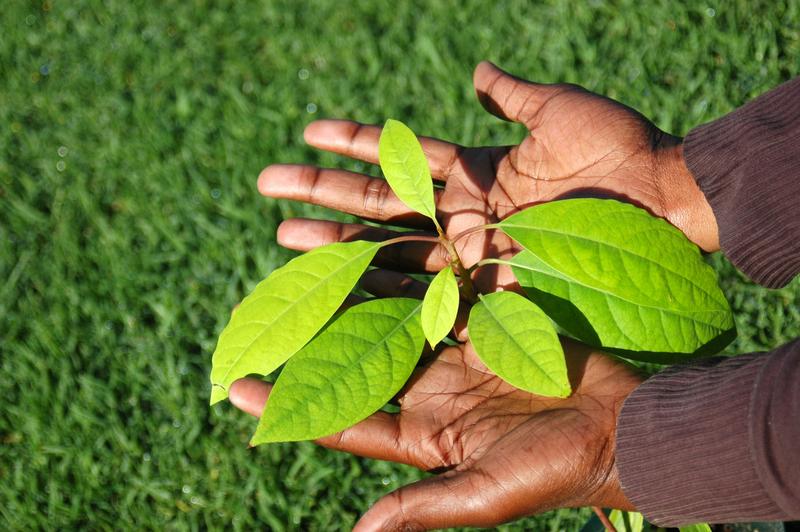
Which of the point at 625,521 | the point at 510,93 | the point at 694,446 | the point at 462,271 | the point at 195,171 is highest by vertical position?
the point at 195,171

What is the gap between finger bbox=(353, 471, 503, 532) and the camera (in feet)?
4.53

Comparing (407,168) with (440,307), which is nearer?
(440,307)

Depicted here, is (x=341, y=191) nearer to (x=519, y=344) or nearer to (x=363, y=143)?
(x=363, y=143)

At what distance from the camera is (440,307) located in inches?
59.1

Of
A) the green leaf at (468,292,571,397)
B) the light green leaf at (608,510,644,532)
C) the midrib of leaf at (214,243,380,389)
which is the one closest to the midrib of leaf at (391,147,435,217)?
the midrib of leaf at (214,243,380,389)

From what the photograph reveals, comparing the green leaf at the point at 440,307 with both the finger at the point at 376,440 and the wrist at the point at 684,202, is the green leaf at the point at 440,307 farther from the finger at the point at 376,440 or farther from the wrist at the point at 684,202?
the wrist at the point at 684,202

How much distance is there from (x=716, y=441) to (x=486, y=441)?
0.41m

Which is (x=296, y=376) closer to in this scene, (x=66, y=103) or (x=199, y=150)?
(x=199, y=150)

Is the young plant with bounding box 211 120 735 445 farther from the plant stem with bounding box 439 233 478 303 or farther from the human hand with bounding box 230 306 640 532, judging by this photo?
the human hand with bounding box 230 306 640 532

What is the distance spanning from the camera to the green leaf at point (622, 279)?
1.48 m

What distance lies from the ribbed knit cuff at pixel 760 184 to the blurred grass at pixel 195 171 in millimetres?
589

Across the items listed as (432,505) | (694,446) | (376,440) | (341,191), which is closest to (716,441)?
(694,446)

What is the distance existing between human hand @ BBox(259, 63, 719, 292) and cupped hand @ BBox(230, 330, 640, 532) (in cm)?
27

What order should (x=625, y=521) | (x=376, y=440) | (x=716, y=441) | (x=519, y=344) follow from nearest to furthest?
(x=716, y=441) → (x=519, y=344) → (x=376, y=440) → (x=625, y=521)
